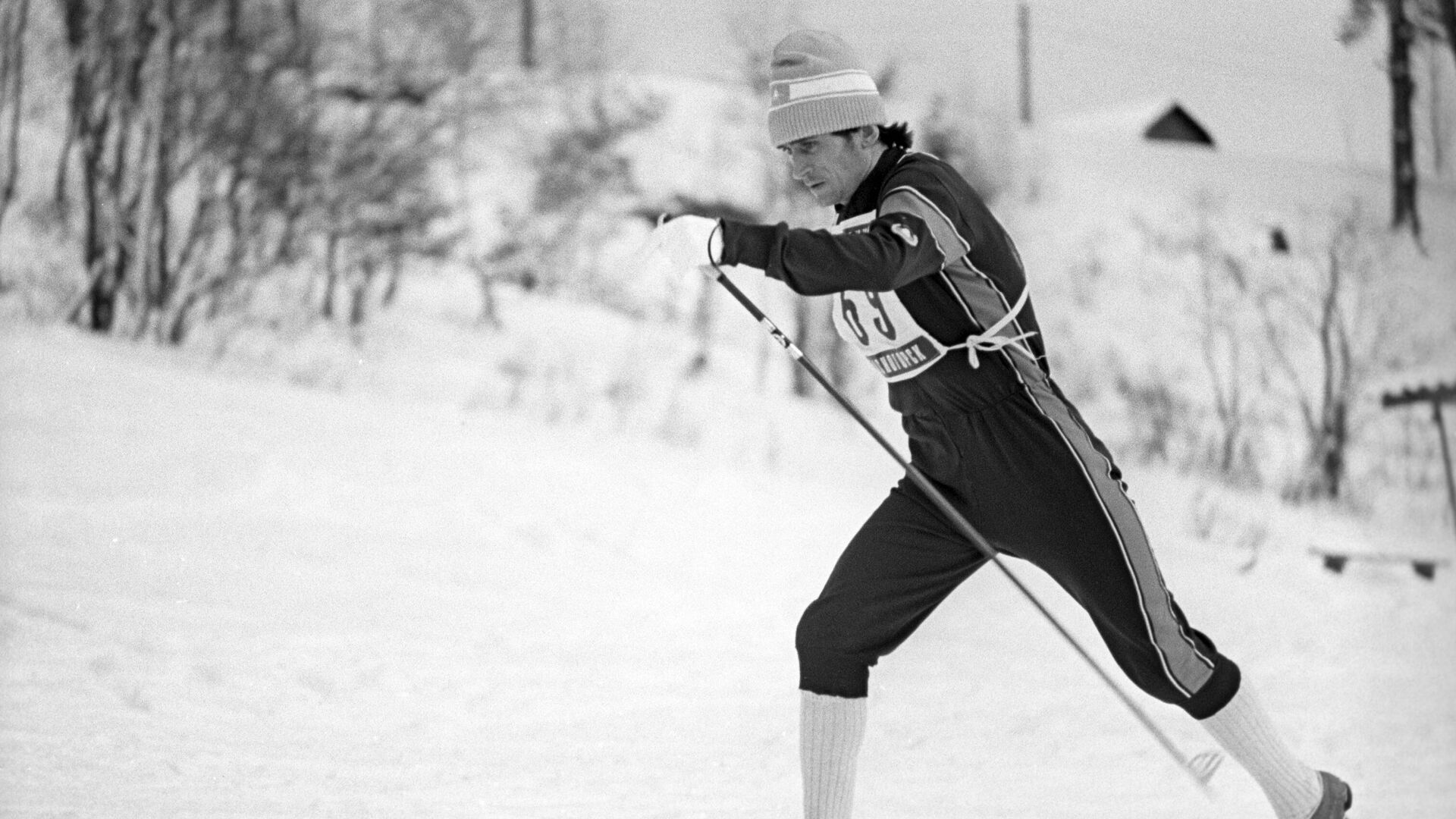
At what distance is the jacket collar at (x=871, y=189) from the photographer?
7.44ft

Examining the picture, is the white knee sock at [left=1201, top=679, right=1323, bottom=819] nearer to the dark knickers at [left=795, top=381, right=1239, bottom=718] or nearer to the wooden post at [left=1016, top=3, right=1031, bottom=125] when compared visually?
the dark knickers at [left=795, top=381, right=1239, bottom=718]

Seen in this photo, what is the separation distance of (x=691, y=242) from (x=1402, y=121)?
607cm

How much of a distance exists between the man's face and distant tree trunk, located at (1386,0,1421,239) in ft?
16.6

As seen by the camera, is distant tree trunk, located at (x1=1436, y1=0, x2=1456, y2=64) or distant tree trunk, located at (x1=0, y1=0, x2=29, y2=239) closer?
distant tree trunk, located at (x1=1436, y1=0, x2=1456, y2=64)

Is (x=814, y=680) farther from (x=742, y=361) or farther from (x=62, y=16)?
(x=742, y=361)

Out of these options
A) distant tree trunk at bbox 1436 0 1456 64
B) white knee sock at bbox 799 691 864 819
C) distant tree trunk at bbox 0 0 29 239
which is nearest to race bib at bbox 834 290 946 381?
white knee sock at bbox 799 691 864 819

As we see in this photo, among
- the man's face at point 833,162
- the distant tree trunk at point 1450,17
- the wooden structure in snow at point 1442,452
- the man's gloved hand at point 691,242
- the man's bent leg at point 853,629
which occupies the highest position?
the distant tree trunk at point 1450,17

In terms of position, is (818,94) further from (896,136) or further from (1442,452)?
(1442,452)

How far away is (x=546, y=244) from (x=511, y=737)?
13028 mm

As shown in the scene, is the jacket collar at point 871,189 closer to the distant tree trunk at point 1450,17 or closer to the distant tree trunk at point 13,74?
the distant tree trunk at point 1450,17

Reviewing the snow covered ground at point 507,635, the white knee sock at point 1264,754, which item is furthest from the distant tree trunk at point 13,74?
the white knee sock at point 1264,754

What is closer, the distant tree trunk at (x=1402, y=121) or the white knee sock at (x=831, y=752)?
the white knee sock at (x=831, y=752)

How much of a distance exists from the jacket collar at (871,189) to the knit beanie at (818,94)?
0.07m

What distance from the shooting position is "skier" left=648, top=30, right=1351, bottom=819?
7.20ft
